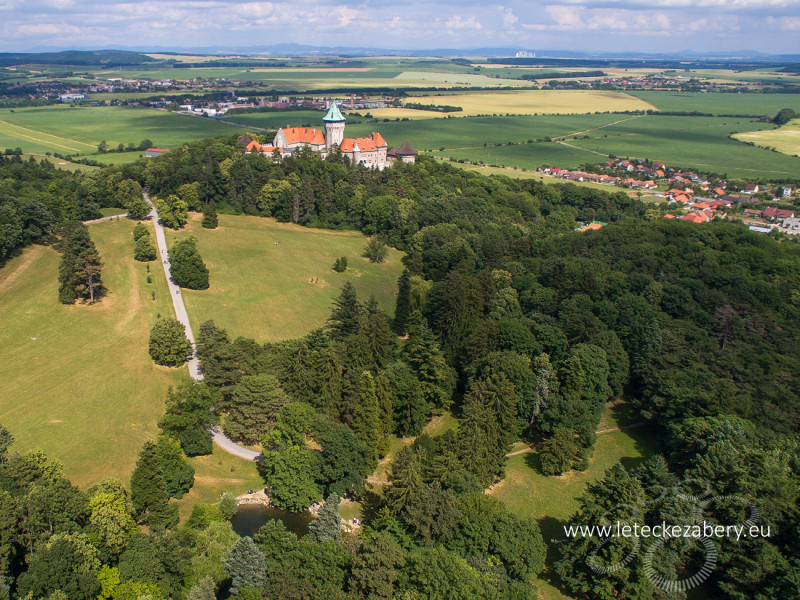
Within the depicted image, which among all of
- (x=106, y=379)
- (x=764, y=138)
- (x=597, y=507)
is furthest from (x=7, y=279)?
(x=764, y=138)

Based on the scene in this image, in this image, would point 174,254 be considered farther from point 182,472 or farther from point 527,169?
point 527,169

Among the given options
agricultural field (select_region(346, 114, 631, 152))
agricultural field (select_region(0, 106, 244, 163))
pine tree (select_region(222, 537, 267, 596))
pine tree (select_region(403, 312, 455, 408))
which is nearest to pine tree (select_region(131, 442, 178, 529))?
pine tree (select_region(222, 537, 267, 596))

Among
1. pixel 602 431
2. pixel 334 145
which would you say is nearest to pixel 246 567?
pixel 602 431

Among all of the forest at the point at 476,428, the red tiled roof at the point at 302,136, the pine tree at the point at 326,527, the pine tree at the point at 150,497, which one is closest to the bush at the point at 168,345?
the forest at the point at 476,428

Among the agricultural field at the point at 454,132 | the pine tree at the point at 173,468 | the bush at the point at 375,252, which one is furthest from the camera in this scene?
the agricultural field at the point at 454,132

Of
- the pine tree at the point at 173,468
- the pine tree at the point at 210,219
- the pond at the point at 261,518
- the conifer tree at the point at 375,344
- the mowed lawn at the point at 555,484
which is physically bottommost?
the mowed lawn at the point at 555,484

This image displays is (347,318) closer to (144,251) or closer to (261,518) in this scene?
(261,518)

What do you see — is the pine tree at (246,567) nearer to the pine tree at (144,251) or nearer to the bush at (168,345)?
the bush at (168,345)

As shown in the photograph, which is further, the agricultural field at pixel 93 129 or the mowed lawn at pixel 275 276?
the agricultural field at pixel 93 129
